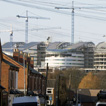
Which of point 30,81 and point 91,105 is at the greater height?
point 30,81

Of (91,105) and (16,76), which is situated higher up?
(16,76)

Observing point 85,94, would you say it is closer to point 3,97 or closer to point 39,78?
point 39,78

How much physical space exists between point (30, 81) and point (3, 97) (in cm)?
2279

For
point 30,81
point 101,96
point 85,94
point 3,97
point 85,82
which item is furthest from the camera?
point 85,82

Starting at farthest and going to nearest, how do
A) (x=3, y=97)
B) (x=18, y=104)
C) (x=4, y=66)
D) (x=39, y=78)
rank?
(x=39, y=78)
(x=4, y=66)
(x=3, y=97)
(x=18, y=104)

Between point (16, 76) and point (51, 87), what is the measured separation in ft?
175

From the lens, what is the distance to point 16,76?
79250mm

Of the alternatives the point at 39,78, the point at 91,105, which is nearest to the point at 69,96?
the point at 91,105

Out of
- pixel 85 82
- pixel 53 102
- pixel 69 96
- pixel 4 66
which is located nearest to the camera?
pixel 4 66

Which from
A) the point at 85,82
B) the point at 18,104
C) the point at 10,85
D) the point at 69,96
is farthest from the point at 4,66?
the point at 85,82

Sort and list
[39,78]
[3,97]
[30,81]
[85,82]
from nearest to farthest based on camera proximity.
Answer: [3,97]
[30,81]
[39,78]
[85,82]

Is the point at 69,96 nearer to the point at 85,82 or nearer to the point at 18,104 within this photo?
the point at 85,82

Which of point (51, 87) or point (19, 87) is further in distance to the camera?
point (51, 87)

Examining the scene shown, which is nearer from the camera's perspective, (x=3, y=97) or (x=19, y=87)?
(x=3, y=97)
